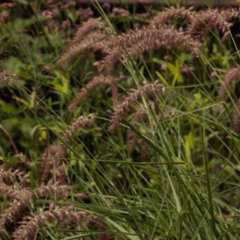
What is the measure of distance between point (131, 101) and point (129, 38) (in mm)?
191

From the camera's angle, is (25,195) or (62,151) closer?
(25,195)

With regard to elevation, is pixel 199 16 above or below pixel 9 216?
above

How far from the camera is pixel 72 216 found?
1260 mm

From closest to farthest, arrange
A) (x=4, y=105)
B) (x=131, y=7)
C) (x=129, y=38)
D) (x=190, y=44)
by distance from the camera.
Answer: (x=129, y=38)
(x=190, y=44)
(x=4, y=105)
(x=131, y=7)

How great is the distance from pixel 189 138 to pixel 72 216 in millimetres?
1242

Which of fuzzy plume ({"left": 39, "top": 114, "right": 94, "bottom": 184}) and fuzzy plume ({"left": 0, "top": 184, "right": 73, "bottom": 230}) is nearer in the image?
fuzzy plume ({"left": 0, "top": 184, "right": 73, "bottom": 230})

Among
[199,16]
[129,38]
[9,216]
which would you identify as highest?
[129,38]

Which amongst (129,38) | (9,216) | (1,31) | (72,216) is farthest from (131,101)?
(1,31)

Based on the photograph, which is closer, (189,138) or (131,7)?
(189,138)

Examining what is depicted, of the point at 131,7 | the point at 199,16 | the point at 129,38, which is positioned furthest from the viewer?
the point at 131,7

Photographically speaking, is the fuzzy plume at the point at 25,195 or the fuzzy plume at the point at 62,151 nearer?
the fuzzy plume at the point at 25,195

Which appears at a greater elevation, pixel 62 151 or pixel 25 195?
pixel 25 195

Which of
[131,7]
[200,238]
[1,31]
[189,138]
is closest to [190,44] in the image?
[200,238]

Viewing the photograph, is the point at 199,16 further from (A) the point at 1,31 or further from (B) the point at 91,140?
(A) the point at 1,31
